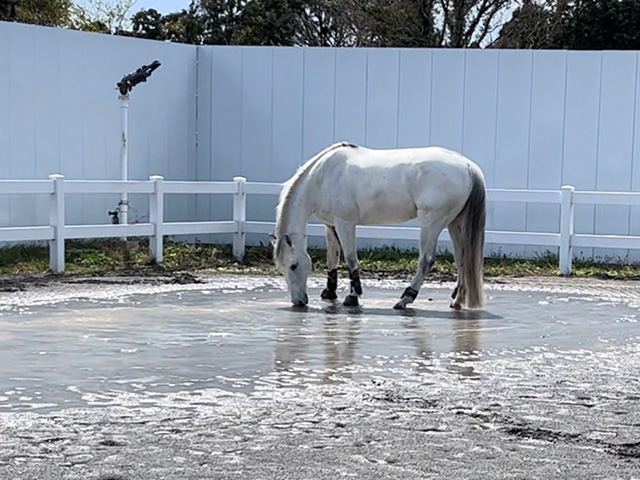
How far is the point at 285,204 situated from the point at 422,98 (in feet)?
17.9

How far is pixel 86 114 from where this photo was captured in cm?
1557

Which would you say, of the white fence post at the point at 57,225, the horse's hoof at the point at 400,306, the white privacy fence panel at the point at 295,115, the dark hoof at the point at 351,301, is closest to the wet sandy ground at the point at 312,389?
the horse's hoof at the point at 400,306

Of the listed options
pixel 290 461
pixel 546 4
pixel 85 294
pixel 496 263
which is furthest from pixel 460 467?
pixel 546 4

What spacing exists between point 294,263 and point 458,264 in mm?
1482

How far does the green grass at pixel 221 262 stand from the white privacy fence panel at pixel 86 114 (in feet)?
2.99

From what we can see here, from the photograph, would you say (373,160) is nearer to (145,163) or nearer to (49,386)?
(49,386)

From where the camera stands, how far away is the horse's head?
1045 cm

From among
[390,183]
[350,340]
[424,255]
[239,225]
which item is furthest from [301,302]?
[239,225]

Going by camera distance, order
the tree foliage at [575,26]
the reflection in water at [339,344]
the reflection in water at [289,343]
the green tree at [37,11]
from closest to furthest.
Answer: the reflection in water at [339,344], the reflection in water at [289,343], the tree foliage at [575,26], the green tree at [37,11]

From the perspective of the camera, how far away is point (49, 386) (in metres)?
6.55

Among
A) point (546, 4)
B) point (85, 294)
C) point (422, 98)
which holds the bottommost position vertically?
point (85, 294)

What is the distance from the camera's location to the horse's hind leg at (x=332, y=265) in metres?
11.0

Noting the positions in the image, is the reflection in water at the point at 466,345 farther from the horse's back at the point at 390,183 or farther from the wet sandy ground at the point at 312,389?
the horse's back at the point at 390,183

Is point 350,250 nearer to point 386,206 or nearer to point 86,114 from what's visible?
point 386,206
